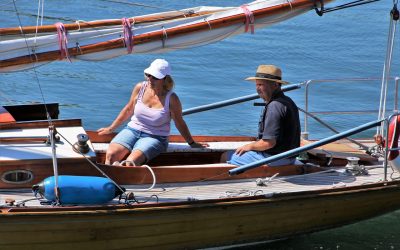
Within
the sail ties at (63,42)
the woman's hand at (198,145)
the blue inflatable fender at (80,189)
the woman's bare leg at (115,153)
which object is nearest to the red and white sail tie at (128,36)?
the sail ties at (63,42)

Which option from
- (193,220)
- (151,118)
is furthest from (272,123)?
(193,220)

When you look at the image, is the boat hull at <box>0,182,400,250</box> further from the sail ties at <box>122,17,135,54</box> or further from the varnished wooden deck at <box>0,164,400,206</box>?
the sail ties at <box>122,17,135,54</box>

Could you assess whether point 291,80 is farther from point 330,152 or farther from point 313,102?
point 330,152

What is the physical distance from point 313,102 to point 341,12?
27.0 feet

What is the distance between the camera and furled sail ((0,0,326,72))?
9.56 metres

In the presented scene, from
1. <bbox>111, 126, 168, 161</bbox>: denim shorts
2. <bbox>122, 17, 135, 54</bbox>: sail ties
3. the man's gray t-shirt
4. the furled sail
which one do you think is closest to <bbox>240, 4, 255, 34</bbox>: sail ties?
the furled sail

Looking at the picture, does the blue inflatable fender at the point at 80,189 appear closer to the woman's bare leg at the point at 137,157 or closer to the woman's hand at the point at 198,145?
the woman's bare leg at the point at 137,157

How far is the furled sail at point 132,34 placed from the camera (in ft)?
31.4

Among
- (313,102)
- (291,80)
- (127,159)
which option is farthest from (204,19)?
(291,80)

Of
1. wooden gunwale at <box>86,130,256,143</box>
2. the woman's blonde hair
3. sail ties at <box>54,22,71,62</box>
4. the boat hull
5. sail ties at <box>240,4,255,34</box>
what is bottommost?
the boat hull

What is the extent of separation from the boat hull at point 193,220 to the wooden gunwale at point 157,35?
1863 millimetres

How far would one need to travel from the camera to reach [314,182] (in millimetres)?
9875

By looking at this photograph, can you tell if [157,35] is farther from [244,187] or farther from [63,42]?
[244,187]

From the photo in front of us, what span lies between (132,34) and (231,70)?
31.3ft
